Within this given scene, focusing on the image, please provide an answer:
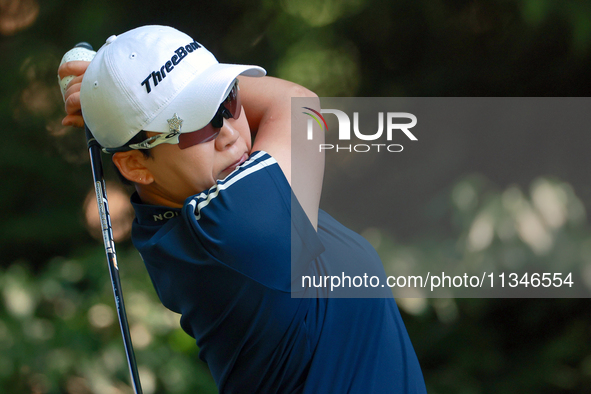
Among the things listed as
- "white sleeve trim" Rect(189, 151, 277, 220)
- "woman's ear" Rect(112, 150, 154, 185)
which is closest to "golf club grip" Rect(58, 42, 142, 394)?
"woman's ear" Rect(112, 150, 154, 185)

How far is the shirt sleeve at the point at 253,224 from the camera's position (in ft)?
2.29

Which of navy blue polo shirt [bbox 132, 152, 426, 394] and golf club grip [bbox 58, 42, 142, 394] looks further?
golf club grip [bbox 58, 42, 142, 394]

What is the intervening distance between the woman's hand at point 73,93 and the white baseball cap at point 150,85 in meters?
0.12

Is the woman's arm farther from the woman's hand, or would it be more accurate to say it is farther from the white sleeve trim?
the woman's hand

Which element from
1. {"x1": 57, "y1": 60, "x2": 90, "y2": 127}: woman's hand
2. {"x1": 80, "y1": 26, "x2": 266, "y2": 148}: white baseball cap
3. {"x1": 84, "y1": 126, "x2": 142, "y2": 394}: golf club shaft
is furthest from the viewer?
{"x1": 84, "y1": 126, "x2": 142, "y2": 394}: golf club shaft

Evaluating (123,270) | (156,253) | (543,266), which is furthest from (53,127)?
(543,266)

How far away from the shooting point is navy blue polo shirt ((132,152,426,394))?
2.32 feet

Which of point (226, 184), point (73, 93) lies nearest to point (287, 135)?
point (226, 184)

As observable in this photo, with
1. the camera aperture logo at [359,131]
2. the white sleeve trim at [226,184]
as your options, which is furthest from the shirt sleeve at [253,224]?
the camera aperture logo at [359,131]

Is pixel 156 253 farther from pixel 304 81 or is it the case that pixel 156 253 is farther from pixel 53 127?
pixel 53 127

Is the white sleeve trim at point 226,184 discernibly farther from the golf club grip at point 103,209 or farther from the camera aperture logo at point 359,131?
the golf club grip at point 103,209

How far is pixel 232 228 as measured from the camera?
699 mm

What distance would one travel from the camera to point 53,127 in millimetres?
2307

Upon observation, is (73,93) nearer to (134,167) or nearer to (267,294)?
(134,167)
